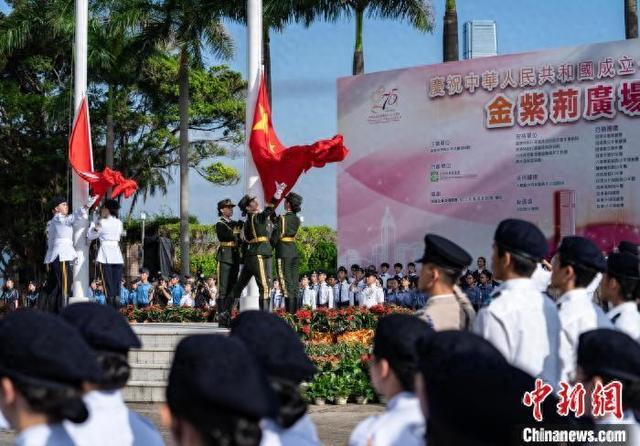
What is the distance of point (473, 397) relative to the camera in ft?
7.90

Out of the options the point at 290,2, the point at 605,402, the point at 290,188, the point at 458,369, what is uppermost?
the point at 290,2

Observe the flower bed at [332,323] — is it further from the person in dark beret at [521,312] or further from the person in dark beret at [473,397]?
the person in dark beret at [473,397]

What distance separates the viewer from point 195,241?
36.0 m

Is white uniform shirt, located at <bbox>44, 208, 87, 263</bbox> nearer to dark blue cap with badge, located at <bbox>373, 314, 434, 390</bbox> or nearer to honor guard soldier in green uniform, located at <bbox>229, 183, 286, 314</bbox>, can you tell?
honor guard soldier in green uniform, located at <bbox>229, 183, 286, 314</bbox>

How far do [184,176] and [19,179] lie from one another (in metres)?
7.63

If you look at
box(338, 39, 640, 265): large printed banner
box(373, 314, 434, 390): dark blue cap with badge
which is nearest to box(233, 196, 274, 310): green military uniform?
box(338, 39, 640, 265): large printed banner

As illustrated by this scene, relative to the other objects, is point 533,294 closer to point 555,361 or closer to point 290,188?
point 555,361

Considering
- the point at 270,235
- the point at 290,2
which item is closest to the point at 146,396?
the point at 270,235

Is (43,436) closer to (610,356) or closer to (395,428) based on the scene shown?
(395,428)

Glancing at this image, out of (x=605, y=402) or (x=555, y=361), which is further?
(x=555, y=361)

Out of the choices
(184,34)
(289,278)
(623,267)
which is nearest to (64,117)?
(184,34)

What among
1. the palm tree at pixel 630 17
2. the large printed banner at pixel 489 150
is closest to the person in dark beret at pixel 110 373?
the large printed banner at pixel 489 150

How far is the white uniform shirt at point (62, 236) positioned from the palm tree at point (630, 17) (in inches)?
508

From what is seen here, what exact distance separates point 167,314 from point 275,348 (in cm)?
1396
